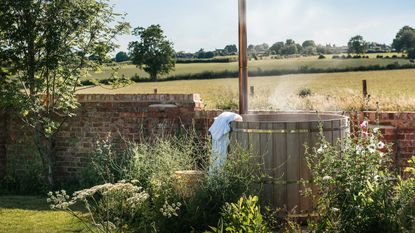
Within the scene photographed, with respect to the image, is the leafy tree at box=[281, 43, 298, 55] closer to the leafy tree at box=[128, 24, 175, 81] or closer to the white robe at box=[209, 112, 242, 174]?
the white robe at box=[209, 112, 242, 174]

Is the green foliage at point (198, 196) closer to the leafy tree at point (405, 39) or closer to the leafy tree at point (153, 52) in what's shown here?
the leafy tree at point (405, 39)

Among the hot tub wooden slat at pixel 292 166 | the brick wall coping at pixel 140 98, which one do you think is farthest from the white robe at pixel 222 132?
the brick wall coping at pixel 140 98

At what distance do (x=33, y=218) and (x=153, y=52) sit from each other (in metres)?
29.5

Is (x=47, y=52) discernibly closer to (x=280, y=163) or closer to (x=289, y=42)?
(x=280, y=163)

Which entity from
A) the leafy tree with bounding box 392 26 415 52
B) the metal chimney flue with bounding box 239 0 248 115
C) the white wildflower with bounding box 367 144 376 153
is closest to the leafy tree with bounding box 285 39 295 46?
the metal chimney flue with bounding box 239 0 248 115

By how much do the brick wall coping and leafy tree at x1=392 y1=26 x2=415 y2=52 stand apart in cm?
1739

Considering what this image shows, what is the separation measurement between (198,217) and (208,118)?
339 cm

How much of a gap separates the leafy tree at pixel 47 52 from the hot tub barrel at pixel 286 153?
3999 mm

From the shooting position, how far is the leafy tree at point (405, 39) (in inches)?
931

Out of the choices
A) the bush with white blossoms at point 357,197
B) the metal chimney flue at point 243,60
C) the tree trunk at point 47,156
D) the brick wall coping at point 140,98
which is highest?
the metal chimney flue at point 243,60

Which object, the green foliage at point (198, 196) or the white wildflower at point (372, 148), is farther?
the green foliage at point (198, 196)

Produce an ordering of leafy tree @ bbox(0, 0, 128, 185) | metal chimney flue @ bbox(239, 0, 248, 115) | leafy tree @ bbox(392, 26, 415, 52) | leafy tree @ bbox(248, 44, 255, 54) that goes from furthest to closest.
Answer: leafy tree @ bbox(392, 26, 415, 52), leafy tree @ bbox(0, 0, 128, 185), leafy tree @ bbox(248, 44, 255, 54), metal chimney flue @ bbox(239, 0, 248, 115)

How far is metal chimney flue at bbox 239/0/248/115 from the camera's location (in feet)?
20.9

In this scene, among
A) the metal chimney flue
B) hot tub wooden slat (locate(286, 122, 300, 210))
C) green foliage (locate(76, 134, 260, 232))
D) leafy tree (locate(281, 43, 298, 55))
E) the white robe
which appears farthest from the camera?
leafy tree (locate(281, 43, 298, 55))
